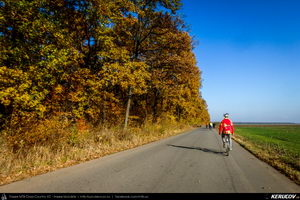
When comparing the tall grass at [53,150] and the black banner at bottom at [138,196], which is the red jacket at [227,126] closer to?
the black banner at bottom at [138,196]

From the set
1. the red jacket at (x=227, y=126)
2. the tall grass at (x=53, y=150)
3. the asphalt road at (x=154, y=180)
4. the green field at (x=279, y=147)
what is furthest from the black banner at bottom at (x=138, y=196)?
the red jacket at (x=227, y=126)

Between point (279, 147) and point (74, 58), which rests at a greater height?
point (74, 58)

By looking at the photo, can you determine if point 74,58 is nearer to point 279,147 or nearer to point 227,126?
point 227,126

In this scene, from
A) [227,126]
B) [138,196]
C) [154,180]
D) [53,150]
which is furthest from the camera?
[227,126]

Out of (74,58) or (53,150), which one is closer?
(53,150)

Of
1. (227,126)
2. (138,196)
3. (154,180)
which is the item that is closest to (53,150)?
(154,180)

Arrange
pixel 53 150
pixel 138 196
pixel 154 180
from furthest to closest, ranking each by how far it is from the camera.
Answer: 1. pixel 53 150
2. pixel 154 180
3. pixel 138 196

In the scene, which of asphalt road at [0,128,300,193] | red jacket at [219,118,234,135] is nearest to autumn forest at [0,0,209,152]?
asphalt road at [0,128,300,193]

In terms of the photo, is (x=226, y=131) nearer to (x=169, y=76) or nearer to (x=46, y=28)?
(x=169, y=76)

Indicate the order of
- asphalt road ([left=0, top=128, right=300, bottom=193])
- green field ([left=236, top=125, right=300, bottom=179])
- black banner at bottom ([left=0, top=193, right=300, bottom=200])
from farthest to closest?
1. green field ([left=236, top=125, right=300, bottom=179])
2. asphalt road ([left=0, top=128, right=300, bottom=193])
3. black banner at bottom ([left=0, top=193, right=300, bottom=200])

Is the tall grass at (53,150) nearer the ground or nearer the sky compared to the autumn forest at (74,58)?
nearer the ground

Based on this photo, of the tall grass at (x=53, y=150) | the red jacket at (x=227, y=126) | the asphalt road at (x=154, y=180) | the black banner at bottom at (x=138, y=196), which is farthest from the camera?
the red jacket at (x=227, y=126)

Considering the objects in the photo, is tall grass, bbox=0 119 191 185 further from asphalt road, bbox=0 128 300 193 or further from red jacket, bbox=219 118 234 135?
red jacket, bbox=219 118 234 135

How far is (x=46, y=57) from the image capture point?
7457mm
